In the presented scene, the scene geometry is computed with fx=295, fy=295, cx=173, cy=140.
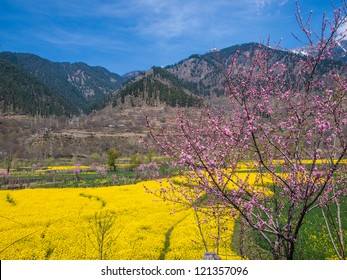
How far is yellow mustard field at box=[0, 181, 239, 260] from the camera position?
13633mm

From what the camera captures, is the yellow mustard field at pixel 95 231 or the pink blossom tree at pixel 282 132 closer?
the pink blossom tree at pixel 282 132

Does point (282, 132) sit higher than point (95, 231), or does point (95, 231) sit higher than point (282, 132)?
point (282, 132)

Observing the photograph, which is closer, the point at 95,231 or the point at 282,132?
the point at 282,132

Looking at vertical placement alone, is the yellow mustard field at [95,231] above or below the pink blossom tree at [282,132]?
below

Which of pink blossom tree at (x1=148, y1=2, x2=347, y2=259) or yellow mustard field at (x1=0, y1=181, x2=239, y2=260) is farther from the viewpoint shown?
yellow mustard field at (x1=0, y1=181, x2=239, y2=260)

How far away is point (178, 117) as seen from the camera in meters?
5.48

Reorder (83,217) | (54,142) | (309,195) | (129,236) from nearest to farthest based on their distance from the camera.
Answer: (309,195) < (129,236) < (83,217) < (54,142)

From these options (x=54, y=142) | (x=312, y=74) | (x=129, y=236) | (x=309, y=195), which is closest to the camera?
(x=309, y=195)

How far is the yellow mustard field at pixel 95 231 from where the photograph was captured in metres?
13.6

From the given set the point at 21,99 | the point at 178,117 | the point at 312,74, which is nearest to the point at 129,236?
the point at 178,117

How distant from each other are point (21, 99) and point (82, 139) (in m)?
113

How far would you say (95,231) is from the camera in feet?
53.8

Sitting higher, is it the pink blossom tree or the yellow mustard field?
the pink blossom tree
